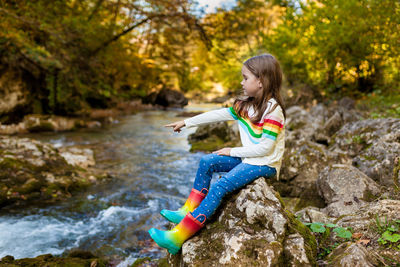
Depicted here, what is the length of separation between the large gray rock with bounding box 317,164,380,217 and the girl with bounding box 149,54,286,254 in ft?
4.07

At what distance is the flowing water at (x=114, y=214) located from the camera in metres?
3.74

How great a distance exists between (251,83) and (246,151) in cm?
64

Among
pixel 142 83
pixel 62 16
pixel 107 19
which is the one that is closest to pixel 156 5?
pixel 62 16

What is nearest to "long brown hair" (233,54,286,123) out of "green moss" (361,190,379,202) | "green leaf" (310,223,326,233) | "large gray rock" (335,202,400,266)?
"green leaf" (310,223,326,233)

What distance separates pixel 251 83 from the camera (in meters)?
2.56

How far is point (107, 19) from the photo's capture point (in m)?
15.2

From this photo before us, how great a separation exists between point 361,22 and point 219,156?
29.8 ft

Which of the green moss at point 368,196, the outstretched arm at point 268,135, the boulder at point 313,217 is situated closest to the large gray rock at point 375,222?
the boulder at point 313,217

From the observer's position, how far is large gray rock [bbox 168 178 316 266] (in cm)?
197

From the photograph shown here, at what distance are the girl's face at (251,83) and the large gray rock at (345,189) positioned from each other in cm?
178

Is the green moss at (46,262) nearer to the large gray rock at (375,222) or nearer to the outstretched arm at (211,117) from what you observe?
the outstretched arm at (211,117)

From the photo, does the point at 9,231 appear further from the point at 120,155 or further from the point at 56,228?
the point at 120,155

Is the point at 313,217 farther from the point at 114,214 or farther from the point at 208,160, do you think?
the point at 114,214

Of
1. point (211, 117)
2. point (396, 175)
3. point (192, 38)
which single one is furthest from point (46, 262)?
point (192, 38)
